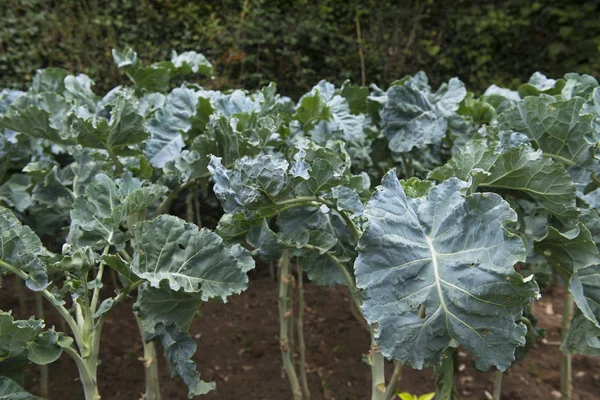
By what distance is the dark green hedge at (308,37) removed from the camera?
5164mm

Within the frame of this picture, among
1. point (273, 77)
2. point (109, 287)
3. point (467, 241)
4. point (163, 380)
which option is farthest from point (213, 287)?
point (273, 77)

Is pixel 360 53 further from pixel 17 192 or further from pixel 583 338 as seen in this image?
pixel 583 338

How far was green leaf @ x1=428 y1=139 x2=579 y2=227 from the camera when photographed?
1.40 meters

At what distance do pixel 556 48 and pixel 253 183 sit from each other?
5.09m

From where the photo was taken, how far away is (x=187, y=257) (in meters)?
1.39

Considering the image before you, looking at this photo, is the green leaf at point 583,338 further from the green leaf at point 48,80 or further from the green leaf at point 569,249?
the green leaf at point 48,80

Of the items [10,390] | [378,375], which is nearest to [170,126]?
[10,390]

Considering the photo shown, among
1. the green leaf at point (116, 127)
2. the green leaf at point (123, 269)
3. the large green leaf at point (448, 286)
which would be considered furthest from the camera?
the green leaf at point (116, 127)

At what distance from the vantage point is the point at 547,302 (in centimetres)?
388

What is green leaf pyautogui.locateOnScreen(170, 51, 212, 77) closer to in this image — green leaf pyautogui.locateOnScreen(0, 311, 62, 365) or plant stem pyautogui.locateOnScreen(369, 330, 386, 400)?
green leaf pyautogui.locateOnScreen(0, 311, 62, 365)

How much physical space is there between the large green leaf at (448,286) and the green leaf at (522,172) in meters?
0.24

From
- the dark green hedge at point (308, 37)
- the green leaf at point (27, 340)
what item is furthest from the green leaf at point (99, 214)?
the dark green hedge at point (308, 37)

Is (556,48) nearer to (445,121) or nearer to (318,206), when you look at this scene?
(445,121)

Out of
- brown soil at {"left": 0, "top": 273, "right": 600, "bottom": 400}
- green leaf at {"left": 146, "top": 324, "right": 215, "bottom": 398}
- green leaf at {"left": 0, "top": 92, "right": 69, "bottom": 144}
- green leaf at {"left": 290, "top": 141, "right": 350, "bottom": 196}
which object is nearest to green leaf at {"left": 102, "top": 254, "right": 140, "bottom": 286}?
green leaf at {"left": 146, "top": 324, "right": 215, "bottom": 398}
